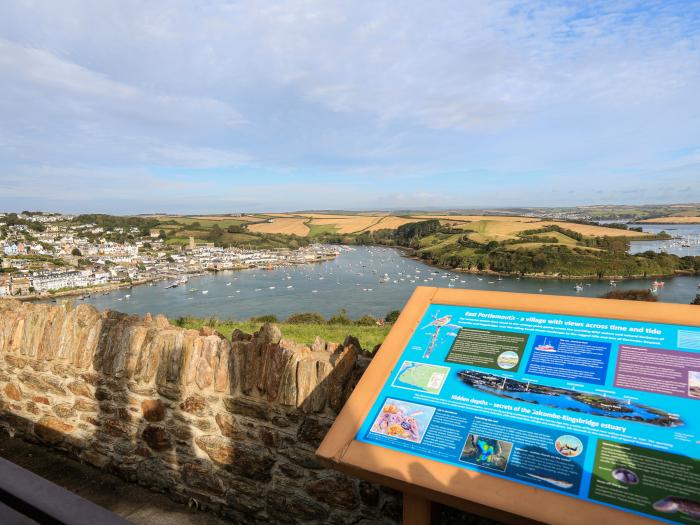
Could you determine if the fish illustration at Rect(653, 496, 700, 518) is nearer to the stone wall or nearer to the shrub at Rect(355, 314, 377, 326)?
the stone wall

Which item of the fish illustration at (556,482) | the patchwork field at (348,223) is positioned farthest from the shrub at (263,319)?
the patchwork field at (348,223)

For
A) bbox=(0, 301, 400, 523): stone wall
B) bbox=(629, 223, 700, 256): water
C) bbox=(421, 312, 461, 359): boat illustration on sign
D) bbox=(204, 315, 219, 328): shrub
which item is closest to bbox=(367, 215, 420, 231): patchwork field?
bbox=(629, 223, 700, 256): water

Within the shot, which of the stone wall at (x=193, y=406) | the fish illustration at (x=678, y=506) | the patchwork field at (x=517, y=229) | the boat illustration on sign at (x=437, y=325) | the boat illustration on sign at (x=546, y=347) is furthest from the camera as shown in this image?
the patchwork field at (x=517, y=229)

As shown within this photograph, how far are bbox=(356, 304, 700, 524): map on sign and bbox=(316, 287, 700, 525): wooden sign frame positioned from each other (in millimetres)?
37

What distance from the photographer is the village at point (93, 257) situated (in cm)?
5309

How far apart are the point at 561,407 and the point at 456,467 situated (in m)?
0.51

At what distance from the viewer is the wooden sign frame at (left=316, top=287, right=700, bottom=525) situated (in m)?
1.46

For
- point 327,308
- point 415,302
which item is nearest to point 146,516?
point 415,302

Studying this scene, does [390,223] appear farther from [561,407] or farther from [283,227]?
[561,407]

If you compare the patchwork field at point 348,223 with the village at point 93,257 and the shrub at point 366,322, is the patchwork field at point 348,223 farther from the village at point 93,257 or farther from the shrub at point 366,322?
the shrub at point 366,322

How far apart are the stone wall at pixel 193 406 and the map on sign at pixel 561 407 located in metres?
0.66

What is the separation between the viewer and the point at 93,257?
74.7 meters

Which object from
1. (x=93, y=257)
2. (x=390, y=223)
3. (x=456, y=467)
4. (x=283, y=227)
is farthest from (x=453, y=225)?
(x=456, y=467)

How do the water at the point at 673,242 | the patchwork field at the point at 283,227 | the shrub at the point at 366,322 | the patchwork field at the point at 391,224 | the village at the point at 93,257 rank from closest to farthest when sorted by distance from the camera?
the shrub at the point at 366,322 → the village at the point at 93,257 → the water at the point at 673,242 → the patchwork field at the point at 391,224 → the patchwork field at the point at 283,227
